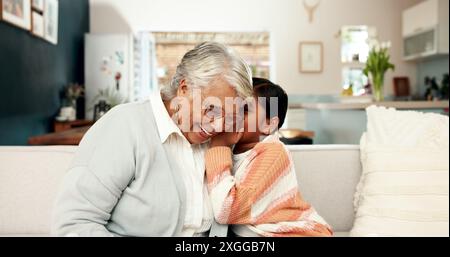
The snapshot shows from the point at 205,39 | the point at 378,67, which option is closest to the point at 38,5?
the point at 378,67

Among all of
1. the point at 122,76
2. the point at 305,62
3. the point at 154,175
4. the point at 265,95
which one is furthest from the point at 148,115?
the point at 305,62

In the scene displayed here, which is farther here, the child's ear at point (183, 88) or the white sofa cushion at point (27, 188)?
the white sofa cushion at point (27, 188)

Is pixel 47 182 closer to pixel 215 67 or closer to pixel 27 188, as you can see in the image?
pixel 27 188

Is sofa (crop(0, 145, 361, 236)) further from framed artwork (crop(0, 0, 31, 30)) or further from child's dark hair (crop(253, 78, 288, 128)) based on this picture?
framed artwork (crop(0, 0, 31, 30))

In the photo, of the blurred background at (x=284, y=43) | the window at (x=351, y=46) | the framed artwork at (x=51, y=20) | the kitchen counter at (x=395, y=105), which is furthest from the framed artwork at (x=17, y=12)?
the window at (x=351, y=46)

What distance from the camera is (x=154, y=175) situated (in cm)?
80

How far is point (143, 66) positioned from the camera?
492cm

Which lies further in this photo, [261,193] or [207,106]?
[261,193]

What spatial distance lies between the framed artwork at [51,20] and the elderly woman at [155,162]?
2.79 metres

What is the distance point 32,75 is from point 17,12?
481mm

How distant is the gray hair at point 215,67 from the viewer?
761mm

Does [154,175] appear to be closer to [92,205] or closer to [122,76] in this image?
[92,205]

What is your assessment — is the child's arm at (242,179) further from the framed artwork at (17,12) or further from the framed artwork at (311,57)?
the framed artwork at (311,57)
